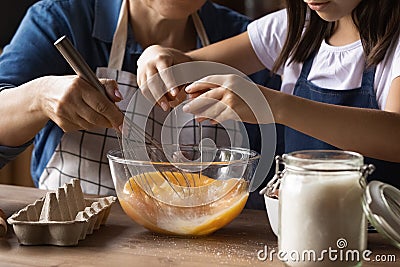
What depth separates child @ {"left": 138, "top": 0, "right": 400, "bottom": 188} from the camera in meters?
1.16

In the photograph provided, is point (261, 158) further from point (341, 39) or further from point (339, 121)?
point (341, 39)

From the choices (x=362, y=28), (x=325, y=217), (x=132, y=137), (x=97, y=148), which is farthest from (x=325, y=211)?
(x=97, y=148)

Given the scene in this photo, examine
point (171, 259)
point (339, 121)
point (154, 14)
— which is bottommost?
point (171, 259)

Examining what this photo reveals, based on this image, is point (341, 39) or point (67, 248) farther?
point (341, 39)

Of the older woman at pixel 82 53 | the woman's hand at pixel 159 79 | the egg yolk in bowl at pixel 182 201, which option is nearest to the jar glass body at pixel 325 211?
the egg yolk in bowl at pixel 182 201

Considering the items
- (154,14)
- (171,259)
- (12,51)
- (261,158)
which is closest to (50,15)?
(12,51)

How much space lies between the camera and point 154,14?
1.65 metres

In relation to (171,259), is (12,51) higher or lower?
higher

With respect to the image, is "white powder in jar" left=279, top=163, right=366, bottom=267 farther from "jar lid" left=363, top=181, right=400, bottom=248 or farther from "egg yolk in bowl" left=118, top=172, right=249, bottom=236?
"egg yolk in bowl" left=118, top=172, right=249, bottom=236

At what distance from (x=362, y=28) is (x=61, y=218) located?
2.15 ft

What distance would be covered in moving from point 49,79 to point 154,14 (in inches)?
17.1

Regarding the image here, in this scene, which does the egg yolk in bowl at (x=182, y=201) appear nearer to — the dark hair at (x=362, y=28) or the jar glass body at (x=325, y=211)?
the jar glass body at (x=325, y=211)

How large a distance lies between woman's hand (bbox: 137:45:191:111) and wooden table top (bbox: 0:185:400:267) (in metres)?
0.21

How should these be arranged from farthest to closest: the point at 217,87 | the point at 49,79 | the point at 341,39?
the point at 341,39, the point at 49,79, the point at 217,87
